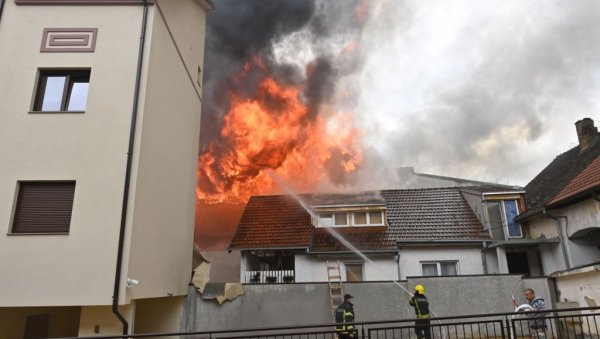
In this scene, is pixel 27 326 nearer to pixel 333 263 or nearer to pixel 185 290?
pixel 185 290

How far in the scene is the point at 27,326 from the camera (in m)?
10.7

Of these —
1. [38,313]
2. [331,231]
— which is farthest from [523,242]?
[38,313]

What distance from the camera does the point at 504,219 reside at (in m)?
18.5

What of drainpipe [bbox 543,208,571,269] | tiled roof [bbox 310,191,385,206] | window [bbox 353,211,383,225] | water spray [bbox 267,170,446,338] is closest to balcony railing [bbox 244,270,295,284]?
water spray [bbox 267,170,446,338]

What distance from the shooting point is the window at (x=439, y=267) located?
17.5 m

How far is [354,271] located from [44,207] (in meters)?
12.4

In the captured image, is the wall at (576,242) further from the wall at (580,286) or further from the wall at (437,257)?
the wall at (437,257)

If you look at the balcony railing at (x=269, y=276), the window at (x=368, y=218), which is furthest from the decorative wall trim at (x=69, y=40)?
the window at (x=368, y=218)

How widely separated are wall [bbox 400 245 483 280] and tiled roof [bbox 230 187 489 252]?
0.50 m

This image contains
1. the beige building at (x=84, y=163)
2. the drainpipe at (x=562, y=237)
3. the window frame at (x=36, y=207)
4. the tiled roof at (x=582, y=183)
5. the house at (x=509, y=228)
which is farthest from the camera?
Answer: the house at (x=509, y=228)

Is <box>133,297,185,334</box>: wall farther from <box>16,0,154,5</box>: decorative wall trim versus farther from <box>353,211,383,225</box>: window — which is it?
<box>353,211,383,225</box>: window

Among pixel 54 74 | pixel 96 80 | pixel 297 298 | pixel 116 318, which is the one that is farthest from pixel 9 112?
pixel 297 298

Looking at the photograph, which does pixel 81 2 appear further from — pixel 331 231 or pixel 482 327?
pixel 482 327

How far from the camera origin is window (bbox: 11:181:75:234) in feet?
29.9
